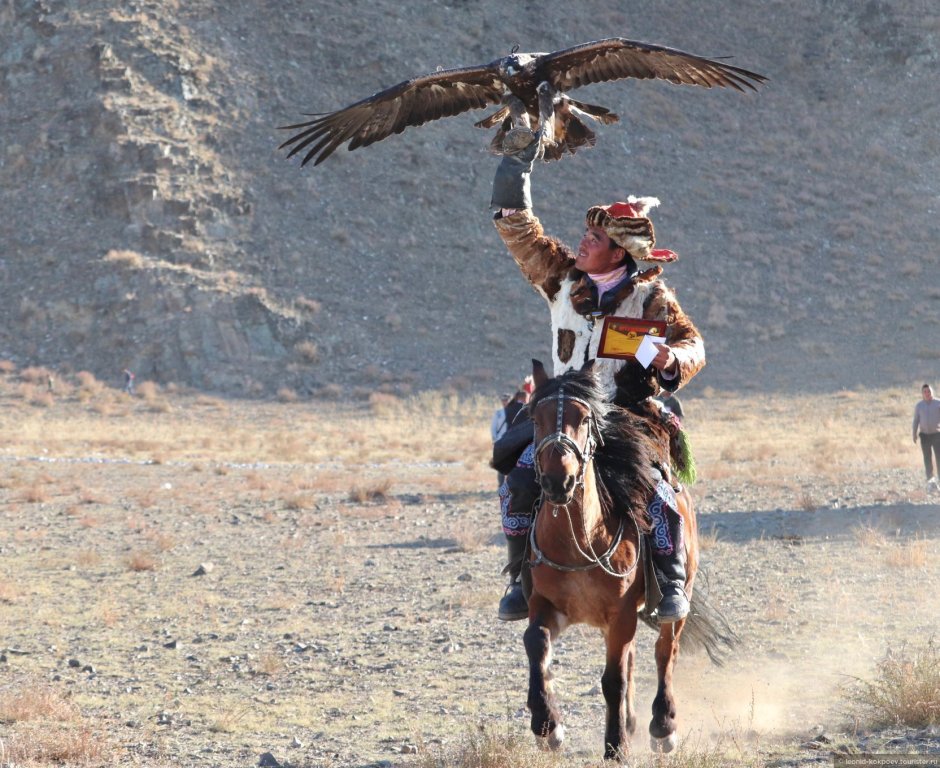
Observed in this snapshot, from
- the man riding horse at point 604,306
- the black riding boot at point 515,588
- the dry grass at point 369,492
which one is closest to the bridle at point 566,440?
the man riding horse at point 604,306

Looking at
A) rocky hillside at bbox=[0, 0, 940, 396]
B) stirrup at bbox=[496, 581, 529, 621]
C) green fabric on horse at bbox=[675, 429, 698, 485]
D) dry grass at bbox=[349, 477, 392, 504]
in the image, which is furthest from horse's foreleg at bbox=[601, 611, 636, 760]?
rocky hillside at bbox=[0, 0, 940, 396]

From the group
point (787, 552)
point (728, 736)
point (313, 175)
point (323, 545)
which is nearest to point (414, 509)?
point (323, 545)

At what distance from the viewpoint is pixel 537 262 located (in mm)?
6910

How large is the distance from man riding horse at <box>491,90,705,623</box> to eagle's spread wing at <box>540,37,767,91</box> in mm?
656

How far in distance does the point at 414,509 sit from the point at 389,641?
900cm

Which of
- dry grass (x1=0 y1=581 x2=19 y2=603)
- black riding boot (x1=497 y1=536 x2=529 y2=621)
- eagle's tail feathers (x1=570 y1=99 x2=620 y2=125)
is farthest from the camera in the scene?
dry grass (x1=0 y1=581 x2=19 y2=603)

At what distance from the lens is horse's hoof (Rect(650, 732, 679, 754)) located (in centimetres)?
648

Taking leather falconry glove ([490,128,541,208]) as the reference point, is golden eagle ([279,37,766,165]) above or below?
above

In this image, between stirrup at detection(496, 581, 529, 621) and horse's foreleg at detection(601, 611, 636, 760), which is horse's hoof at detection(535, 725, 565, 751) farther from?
stirrup at detection(496, 581, 529, 621)

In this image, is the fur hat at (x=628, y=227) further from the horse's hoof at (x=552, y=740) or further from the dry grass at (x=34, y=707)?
the dry grass at (x=34, y=707)

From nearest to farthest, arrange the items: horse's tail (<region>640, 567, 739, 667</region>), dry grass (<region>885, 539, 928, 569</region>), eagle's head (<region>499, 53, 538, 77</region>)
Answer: eagle's head (<region>499, 53, 538, 77</region>) → horse's tail (<region>640, 567, 739, 667</region>) → dry grass (<region>885, 539, 928, 569</region>)

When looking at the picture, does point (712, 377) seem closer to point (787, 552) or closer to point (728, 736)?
point (787, 552)

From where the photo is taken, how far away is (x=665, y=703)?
21.7ft

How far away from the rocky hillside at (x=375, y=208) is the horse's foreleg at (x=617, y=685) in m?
32.7
